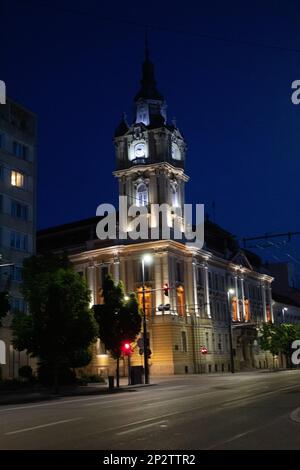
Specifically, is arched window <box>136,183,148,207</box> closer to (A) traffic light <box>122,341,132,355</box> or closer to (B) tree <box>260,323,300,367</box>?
(B) tree <box>260,323,300,367</box>

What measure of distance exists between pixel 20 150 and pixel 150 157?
92.1 feet

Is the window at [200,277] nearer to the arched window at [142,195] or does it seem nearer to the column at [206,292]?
the column at [206,292]

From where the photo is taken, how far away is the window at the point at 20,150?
5128 centimetres

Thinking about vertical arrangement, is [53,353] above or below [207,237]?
below

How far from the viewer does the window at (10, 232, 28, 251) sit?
50.1 metres

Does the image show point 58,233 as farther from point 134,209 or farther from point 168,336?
point 168,336

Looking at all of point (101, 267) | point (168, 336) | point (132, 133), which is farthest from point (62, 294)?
point (132, 133)

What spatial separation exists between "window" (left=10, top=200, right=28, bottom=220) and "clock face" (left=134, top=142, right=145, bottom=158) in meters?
29.1

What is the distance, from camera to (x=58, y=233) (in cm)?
8644

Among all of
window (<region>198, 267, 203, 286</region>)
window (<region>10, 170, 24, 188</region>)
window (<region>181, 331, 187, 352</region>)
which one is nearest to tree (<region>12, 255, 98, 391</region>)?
window (<region>10, 170, 24, 188</region>)

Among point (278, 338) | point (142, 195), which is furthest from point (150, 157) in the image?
point (278, 338)

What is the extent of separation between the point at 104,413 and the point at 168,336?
1980 inches

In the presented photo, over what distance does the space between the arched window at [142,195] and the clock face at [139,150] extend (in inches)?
159

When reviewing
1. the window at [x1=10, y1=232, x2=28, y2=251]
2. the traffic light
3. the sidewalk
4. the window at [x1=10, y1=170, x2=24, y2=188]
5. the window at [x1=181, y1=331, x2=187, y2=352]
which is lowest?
the sidewalk
